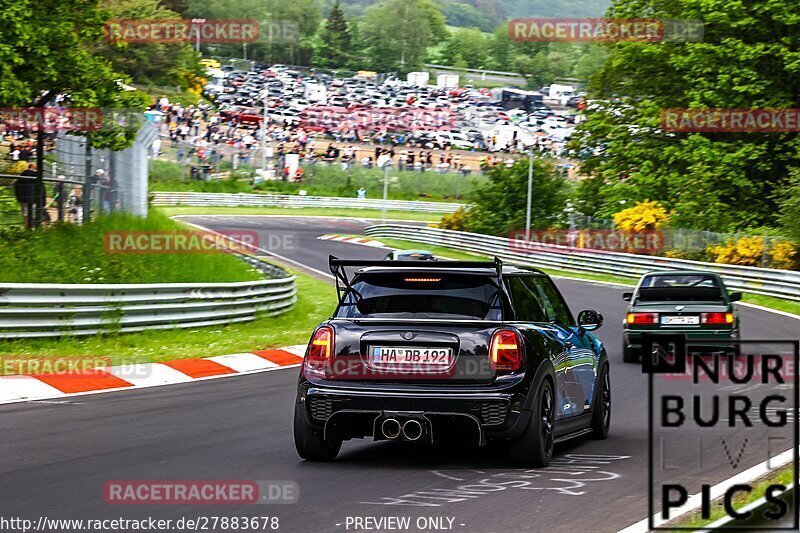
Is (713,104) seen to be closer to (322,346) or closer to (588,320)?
(588,320)

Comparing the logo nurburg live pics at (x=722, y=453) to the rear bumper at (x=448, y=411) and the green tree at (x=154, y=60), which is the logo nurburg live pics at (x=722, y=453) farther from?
the green tree at (x=154, y=60)

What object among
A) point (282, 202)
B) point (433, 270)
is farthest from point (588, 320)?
point (282, 202)

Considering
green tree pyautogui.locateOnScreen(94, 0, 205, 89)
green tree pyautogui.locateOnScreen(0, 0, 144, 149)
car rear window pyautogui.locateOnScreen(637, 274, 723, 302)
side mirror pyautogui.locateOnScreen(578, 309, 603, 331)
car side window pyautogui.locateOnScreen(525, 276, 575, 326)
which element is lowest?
car rear window pyautogui.locateOnScreen(637, 274, 723, 302)

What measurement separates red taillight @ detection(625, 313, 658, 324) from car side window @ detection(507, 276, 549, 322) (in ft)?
31.0

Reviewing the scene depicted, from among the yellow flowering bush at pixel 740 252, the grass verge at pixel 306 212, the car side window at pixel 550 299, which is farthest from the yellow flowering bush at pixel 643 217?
the car side window at pixel 550 299

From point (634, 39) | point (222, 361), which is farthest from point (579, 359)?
point (634, 39)

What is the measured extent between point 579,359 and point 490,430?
1.85 m

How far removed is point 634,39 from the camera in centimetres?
4953

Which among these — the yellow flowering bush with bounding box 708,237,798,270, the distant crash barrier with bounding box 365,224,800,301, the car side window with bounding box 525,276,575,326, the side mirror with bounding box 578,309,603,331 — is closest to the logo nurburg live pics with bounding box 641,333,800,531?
the side mirror with bounding box 578,309,603,331

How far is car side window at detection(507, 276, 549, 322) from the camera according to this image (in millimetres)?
9727

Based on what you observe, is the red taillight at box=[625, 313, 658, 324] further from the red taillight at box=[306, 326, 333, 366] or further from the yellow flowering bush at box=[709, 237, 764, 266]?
the yellow flowering bush at box=[709, 237, 764, 266]

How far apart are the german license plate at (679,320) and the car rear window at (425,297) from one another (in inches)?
413

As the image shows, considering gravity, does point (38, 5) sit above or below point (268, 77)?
below

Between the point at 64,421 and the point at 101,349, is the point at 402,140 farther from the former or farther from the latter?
the point at 64,421
